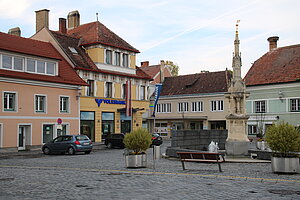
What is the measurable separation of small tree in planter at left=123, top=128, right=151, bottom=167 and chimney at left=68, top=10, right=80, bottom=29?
3630 centimetres

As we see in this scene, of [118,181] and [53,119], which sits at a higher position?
[53,119]

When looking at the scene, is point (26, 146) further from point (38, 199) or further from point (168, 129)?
point (168, 129)

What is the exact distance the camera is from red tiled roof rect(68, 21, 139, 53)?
4458cm

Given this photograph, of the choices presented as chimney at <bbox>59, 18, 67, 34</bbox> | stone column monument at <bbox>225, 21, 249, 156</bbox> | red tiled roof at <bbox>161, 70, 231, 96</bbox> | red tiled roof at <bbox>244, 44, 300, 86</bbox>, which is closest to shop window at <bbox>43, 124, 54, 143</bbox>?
chimney at <bbox>59, 18, 67, 34</bbox>

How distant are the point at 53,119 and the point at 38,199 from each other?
26.5 metres

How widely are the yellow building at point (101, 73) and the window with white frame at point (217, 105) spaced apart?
43.0ft

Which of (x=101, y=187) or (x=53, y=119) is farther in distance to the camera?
(x=53, y=119)

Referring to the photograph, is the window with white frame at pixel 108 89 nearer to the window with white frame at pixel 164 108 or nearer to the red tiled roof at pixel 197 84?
the red tiled roof at pixel 197 84

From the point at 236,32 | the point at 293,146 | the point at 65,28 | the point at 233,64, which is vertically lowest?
the point at 293,146

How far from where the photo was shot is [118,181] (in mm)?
13562

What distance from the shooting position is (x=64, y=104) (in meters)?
37.8

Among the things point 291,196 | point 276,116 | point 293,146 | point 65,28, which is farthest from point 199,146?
point 65,28

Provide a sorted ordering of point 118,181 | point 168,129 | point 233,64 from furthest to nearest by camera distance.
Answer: point 168,129, point 233,64, point 118,181

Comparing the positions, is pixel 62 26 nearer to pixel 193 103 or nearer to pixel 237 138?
pixel 193 103
